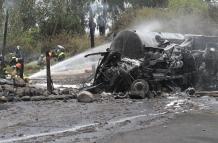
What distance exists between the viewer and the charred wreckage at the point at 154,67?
54.9ft

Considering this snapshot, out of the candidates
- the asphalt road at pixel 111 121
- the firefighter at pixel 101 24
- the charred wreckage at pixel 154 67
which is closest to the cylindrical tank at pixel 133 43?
the charred wreckage at pixel 154 67

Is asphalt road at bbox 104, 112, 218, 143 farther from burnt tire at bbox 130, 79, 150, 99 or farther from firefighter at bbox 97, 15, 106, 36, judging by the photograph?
firefighter at bbox 97, 15, 106, 36

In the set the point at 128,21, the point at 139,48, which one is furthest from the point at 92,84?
the point at 128,21

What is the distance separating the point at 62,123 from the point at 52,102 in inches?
158

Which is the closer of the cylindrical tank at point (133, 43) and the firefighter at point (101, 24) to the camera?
the cylindrical tank at point (133, 43)

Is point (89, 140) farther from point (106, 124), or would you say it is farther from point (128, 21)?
point (128, 21)

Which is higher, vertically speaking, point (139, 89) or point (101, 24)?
point (101, 24)

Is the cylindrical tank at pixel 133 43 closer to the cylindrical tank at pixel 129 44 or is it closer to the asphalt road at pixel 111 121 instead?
the cylindrical tank at pixel 129 44

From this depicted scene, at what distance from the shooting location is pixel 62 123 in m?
11.0

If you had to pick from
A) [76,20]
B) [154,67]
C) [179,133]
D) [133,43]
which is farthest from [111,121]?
[76,20]

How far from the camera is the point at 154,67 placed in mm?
16953

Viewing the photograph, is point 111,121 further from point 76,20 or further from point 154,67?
point 76,20

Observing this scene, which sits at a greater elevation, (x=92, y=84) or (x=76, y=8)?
(x=76, y=8)

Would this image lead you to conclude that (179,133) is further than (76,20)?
No
